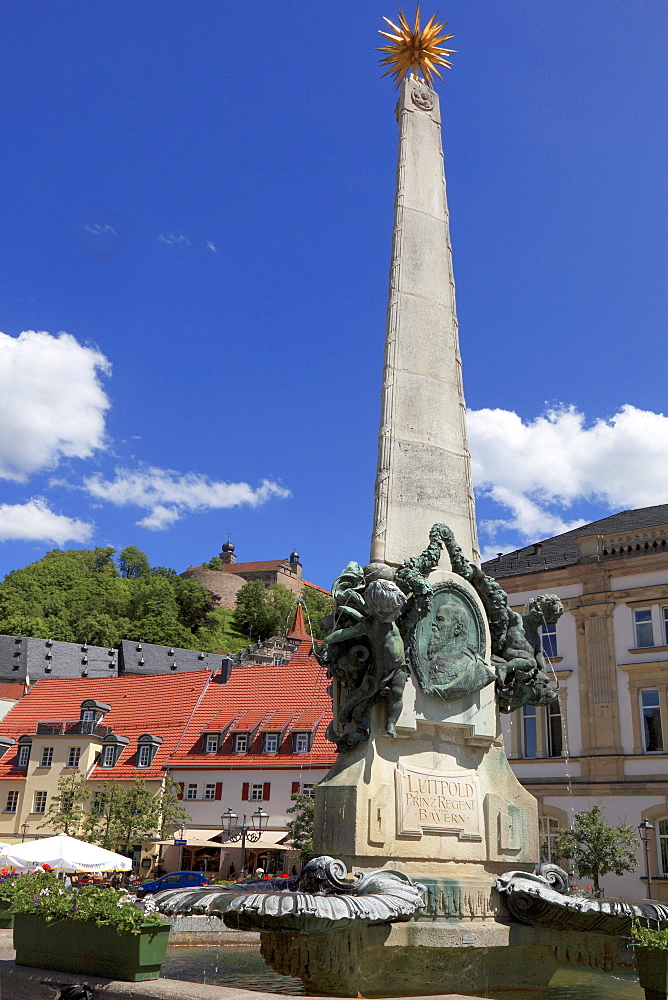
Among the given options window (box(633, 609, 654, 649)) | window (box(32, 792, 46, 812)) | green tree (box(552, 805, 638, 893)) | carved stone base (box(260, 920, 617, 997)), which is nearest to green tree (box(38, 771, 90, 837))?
window (box(32, 792, 46, 812))

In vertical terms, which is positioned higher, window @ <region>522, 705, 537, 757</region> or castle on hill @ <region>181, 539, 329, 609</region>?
castle on hill @ <region>181, 539, 329, 609</region>

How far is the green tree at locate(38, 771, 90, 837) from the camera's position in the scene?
36.2 m

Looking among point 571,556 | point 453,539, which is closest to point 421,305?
point 453,539

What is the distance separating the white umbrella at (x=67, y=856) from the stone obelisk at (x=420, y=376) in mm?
9341

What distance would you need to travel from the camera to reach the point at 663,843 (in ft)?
89.9

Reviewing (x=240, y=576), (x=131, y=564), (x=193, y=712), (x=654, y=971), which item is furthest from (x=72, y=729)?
(x=240, y=576)

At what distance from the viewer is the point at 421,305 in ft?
37.0

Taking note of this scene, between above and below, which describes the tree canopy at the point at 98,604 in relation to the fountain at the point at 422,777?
above

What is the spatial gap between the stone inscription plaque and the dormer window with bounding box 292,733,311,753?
32.9 meters

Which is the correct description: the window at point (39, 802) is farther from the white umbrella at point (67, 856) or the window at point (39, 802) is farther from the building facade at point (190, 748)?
the white umbrella at point (67, 856)

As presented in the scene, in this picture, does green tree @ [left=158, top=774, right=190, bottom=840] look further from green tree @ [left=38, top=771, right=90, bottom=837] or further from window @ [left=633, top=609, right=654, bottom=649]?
window @ [left=633, top=609, right=654, bottom=649]

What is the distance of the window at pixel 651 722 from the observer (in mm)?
28811

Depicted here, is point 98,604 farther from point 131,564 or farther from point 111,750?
point 111,750

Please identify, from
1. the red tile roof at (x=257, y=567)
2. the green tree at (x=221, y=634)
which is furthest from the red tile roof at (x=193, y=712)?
the red tile roof at (x=257, y=567)
